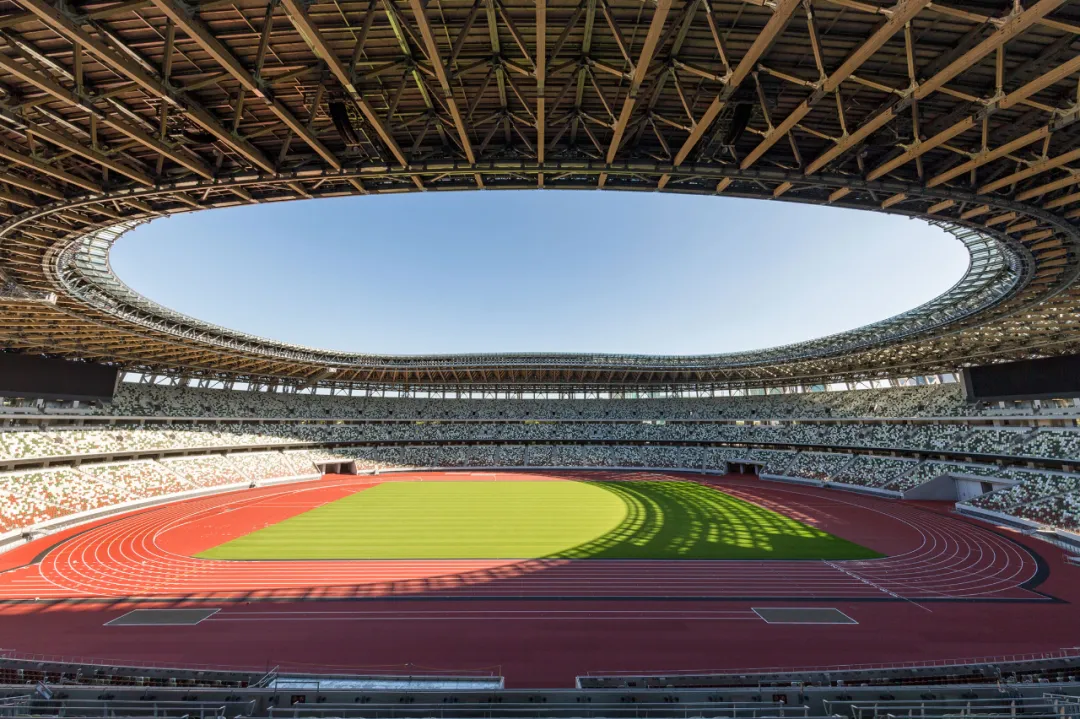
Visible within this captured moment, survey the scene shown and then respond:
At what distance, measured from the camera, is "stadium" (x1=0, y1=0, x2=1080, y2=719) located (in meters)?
8.28

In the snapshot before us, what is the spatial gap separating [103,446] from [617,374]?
54.1m

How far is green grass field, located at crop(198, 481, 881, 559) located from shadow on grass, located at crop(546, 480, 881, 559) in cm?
6

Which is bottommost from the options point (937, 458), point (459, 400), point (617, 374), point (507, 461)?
point (507, 461)

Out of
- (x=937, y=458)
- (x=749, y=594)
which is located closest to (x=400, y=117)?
(x=749, y=594)

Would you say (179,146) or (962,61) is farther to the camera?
(179,146)

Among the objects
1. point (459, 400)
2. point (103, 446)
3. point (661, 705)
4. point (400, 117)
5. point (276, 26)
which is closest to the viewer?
point (276, 26)

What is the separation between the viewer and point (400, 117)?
10.7 meters

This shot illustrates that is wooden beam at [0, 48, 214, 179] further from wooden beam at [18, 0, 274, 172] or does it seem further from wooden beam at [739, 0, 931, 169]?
wooden beam at [739, 0, 931, 169]

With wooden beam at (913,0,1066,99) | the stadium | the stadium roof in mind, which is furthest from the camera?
the stadium

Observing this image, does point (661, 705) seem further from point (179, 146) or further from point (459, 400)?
point (459, 400)

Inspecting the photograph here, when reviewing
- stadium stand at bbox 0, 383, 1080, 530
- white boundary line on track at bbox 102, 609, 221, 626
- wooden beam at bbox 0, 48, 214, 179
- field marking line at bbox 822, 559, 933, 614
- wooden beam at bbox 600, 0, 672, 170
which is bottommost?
white boundary line on track at bbox 102, 609, 221, 626

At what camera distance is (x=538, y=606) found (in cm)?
1755

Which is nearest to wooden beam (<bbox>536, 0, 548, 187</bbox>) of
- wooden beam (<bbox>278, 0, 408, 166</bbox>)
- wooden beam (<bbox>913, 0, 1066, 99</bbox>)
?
wooden beam (<bbox>278, 0, 408, 166</bbox>)

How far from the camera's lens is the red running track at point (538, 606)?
559 inches
